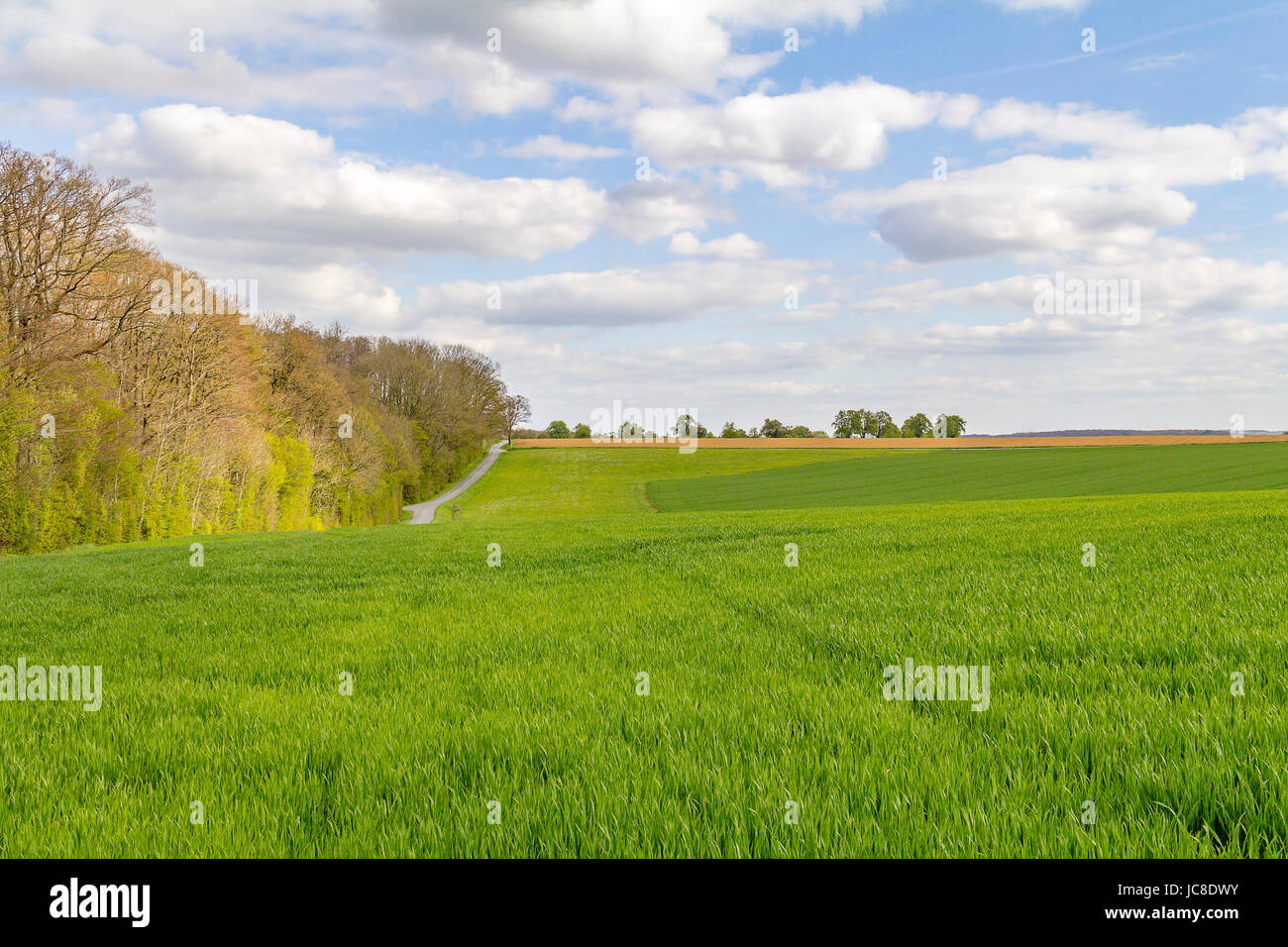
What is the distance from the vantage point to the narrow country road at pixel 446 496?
229 ft

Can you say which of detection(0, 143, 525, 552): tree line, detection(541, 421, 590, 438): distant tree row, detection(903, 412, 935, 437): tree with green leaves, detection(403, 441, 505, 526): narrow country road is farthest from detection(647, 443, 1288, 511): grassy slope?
detection(541, 421, 590, 438): distant tree row

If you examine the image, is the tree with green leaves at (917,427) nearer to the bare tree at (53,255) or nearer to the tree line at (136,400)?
the tree line at (136,400)

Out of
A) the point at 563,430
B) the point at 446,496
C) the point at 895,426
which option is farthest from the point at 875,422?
the point at 446,496

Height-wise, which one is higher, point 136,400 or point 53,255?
point 53,255

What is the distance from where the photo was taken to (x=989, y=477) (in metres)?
73.1

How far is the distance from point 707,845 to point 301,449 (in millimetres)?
51703

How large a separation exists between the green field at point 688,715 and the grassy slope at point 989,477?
156ft

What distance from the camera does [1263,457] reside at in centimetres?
6738

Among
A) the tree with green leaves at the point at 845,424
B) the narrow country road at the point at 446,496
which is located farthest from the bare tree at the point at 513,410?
the tree with green leaves at the point at 845,424

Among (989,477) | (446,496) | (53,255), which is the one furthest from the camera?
(446,496)

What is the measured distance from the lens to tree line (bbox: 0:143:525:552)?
29156 mm

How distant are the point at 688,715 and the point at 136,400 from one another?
42162 mm

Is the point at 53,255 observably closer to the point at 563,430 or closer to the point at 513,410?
the point at 513,410
